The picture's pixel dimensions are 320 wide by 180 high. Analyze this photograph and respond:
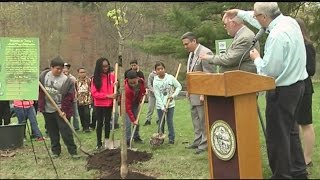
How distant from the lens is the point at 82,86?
1096 cm

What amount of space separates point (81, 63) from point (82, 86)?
23.0 m

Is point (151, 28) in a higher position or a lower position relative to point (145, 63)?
higher

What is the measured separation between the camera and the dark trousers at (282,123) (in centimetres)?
473

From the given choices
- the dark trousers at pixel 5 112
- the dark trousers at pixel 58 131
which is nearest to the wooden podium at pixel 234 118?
the dark trousers at pixel 58 131

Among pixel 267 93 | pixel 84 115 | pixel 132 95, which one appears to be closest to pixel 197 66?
pixel 132 95

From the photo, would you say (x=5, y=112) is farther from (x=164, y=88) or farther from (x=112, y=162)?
(x=112, y=162)

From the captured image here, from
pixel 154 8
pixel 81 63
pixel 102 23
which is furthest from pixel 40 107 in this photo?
pixel 81 63

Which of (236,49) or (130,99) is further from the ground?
(236,49)

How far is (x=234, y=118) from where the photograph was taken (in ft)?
14.9

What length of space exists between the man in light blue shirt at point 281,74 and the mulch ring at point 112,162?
1.60 metres

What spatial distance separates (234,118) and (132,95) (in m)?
3.78

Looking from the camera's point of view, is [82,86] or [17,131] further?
[82,86]

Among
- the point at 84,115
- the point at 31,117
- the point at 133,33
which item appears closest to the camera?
the point at 31,117

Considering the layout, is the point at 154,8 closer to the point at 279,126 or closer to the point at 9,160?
the point at 9,160
